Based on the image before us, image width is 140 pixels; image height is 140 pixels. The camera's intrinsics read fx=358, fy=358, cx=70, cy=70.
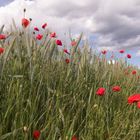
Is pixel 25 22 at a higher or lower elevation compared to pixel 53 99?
higher

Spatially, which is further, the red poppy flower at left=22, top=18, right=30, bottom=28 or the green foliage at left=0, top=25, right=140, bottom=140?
the red poppy flower at left=22, top=18, right=30, bottom=28

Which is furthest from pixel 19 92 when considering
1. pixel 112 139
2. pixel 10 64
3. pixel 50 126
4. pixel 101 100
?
pixel 101 100

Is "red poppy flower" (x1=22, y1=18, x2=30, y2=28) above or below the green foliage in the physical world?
above

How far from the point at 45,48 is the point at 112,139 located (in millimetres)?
1085

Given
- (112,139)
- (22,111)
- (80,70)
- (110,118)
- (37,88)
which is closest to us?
(22,111)

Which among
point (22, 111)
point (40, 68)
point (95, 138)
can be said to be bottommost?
point (95, 138)

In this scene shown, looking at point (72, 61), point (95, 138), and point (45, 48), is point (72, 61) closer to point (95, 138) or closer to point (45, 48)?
point (45, 48)

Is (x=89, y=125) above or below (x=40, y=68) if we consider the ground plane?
below

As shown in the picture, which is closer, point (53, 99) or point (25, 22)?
point (53, 99)

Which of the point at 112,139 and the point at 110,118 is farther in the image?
the point at 110,118

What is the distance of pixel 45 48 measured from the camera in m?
3.41

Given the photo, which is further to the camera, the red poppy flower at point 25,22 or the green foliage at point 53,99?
the red poppy flower at point 25,22

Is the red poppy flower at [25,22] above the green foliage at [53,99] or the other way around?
above

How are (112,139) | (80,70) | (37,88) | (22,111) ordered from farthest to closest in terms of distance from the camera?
(80,70) → (37,88) → (112,139) → (22,111)
